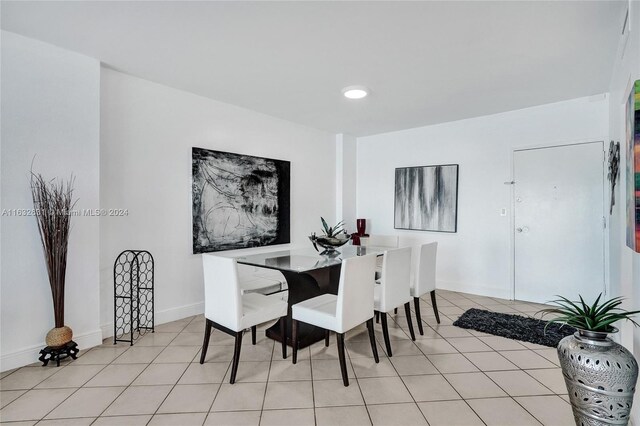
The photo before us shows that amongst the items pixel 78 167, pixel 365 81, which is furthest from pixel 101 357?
pixel 365 81

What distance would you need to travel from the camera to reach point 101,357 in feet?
8.40

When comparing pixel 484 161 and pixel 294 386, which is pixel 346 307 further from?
pixel 484 161

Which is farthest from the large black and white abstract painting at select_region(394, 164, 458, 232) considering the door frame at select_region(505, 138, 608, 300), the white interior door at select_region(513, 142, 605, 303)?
the white interior door at select_region(513, 142, 605, 303)

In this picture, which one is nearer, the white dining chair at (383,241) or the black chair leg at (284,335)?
the black chair leg at (284,335)

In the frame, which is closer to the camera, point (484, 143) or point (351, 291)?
point (351, 291)

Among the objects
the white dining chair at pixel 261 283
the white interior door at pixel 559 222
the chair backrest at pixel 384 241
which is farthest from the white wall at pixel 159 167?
the white interior door at pixel 559 222

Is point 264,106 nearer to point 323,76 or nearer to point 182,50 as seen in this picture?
point 323,76

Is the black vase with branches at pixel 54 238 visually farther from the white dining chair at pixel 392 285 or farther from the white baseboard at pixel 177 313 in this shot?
the white dining chair at pixel 392 285

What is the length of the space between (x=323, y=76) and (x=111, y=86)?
196 centimetres

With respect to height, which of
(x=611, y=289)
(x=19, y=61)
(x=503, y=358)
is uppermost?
(x=19, y=61)

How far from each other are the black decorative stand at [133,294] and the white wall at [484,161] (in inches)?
141

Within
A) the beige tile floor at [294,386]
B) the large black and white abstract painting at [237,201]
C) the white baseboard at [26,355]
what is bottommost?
the beige tile floor at [294,386]

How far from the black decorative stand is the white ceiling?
1759 mm

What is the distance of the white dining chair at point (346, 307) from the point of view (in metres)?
2.20
